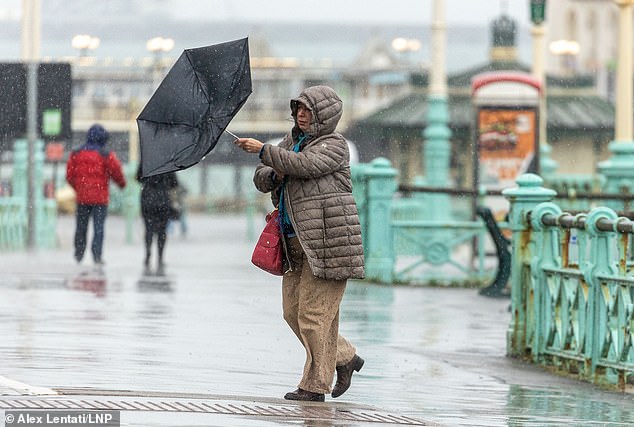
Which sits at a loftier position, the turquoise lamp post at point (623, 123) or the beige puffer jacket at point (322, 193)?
the turquoise lamp post at point (623, 123)

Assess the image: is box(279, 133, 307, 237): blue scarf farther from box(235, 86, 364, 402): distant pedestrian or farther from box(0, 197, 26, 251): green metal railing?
box(0, 197, 26, 251): green metal railing

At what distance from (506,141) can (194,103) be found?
15.8m

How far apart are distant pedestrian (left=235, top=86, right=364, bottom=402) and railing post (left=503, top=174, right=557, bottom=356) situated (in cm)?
360

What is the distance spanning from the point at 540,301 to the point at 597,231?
1188 mm

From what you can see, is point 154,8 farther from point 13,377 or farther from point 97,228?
point 13,377

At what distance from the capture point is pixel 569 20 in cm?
10050

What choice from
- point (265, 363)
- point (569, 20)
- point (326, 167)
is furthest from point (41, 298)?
point (569, 20)

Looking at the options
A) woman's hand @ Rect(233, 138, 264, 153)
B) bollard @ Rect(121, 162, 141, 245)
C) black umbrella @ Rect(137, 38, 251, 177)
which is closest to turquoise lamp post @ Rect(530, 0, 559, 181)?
bollard @ Rect(121, 162, 141, 245)

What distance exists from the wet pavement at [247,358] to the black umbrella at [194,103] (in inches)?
49.8

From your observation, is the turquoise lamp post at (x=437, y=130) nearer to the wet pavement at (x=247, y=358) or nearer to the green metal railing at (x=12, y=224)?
the green metal railing at (x=12, y=224)

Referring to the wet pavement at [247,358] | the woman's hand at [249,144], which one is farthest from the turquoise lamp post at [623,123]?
the woman's hand at [249,144]

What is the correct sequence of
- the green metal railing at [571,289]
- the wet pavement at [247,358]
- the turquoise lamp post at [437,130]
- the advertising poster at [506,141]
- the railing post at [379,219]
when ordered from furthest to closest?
the turquoise lamp post at [437,130] < the advertising poster at [506,141] < the railing post at [379,219] < the green metal railing at [571,289] < the wet pavement at [247,358]

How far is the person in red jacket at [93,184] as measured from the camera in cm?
2339

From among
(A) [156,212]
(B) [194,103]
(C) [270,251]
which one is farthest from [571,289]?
(A) [156,212]
